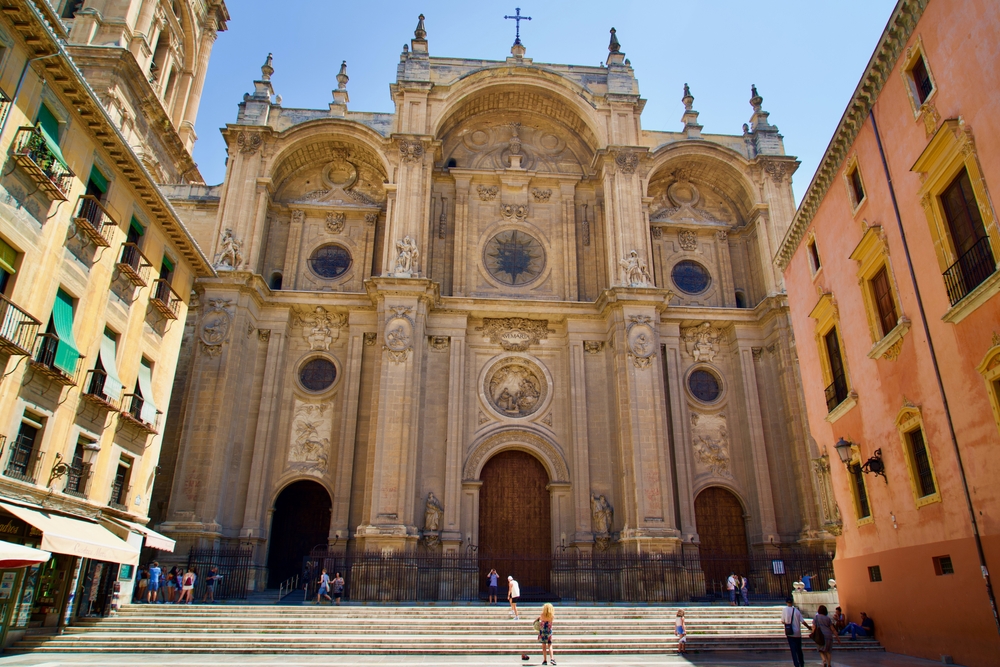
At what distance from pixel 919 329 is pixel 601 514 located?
486 inches

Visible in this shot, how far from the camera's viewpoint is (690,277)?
89.0 ft

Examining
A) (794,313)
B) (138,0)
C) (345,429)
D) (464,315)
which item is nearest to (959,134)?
(794,313)

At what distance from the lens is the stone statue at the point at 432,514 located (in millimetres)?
21344

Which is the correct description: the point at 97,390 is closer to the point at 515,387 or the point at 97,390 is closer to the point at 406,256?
the point at 406,256

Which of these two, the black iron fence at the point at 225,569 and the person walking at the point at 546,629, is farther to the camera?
the black iron fence at the point at 225,569

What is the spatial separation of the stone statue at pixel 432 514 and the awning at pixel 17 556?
1207cm

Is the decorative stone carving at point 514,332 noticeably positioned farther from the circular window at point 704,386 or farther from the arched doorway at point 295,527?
the arched doorway at point 295,527

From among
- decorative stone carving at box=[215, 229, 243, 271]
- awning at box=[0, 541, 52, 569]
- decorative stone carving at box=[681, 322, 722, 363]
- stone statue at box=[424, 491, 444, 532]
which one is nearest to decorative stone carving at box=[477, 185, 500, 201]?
decorative stone carving at box=[681, 322, 722, 363]

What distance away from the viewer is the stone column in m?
20.2

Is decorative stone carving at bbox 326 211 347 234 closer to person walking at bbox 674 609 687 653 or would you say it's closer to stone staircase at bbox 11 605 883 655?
stone staircase at bbox 11 605 883 655

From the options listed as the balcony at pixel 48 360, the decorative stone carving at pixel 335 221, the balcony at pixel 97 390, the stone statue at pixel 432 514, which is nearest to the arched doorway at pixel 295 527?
the stone statue at pixel 432 514

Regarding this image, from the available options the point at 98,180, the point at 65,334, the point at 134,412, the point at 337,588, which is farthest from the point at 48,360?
the point at 337,588

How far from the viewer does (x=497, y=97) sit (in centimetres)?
2831

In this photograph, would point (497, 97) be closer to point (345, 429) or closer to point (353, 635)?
point (345, 429)
